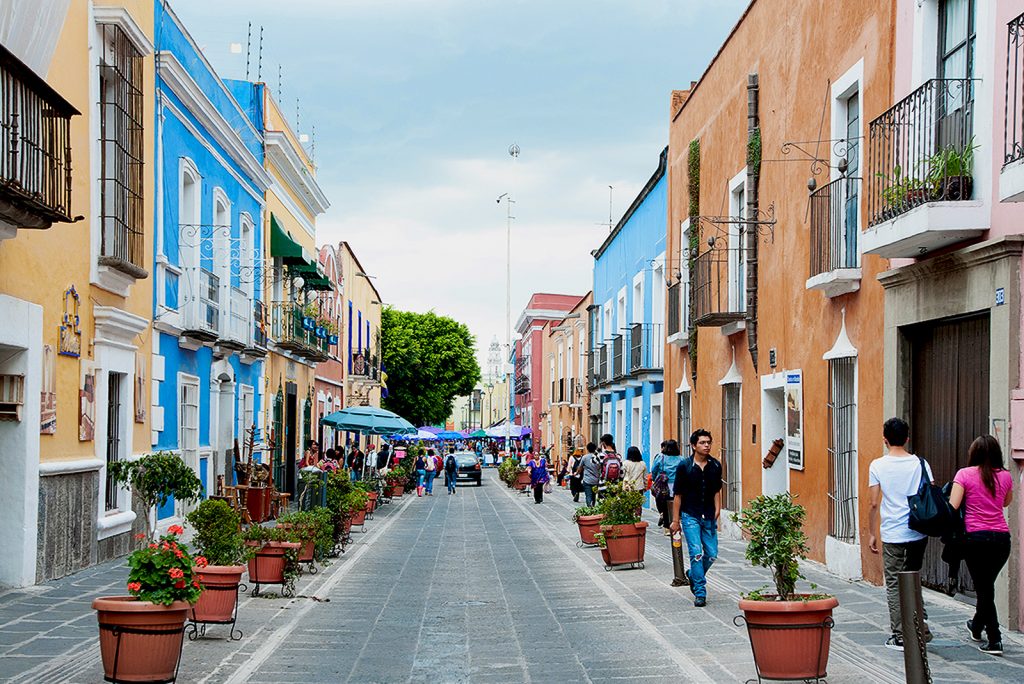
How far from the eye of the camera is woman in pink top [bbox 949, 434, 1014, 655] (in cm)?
819

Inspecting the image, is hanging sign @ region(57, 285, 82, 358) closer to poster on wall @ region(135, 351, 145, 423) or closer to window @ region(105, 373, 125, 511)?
window @ region(105, 373, 125, 511)

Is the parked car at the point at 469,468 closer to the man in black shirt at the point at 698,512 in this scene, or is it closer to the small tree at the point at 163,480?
the small tree at the point at 163,480

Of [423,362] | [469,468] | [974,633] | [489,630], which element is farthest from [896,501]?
[423,362]

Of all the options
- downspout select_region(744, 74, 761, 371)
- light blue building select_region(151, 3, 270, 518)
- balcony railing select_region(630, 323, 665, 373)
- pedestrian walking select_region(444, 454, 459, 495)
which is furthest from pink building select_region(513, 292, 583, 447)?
downspout select_region(744, 74, 761, 371)

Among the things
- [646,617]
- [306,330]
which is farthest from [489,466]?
[646,617]

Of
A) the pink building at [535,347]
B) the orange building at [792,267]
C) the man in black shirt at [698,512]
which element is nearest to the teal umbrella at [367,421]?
the orange building at [792,267]

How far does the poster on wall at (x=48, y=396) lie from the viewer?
12031mm

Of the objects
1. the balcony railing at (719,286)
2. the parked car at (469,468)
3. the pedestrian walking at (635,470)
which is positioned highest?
the balcony railing at (719,286)

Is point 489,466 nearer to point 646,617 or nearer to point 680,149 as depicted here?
point 680,149

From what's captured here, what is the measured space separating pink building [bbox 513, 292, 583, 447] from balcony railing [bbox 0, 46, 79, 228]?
52.8 meters

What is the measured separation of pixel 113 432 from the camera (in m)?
14.8

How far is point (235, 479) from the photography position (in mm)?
22172

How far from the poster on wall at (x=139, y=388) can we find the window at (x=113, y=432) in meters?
0.53

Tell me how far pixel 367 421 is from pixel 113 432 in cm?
1197
